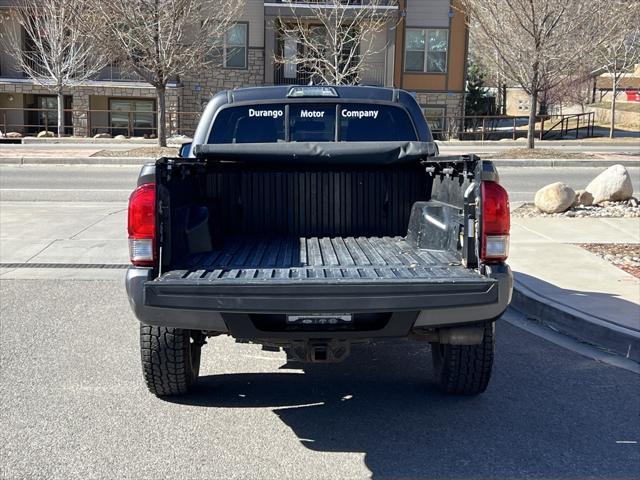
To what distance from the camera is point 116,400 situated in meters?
4.85

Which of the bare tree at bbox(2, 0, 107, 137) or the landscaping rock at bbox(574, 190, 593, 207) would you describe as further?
the bare tree at bbox(2, 0, 107, 137)

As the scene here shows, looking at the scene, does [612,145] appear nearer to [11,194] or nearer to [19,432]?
[11,194]

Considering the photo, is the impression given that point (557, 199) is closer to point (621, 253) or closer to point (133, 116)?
point (621, 253)

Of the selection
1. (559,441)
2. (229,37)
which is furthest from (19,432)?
(229,37)

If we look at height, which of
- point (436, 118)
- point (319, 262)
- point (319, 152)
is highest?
point (436, 118)

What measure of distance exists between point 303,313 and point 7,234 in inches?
317

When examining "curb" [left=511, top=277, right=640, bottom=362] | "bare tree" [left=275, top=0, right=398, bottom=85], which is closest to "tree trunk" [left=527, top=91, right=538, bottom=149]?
"bare tree" [left=275, top=0, right=398, bottom=85]

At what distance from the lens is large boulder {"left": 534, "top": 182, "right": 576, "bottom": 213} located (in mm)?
12453

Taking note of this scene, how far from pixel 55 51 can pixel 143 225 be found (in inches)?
1185

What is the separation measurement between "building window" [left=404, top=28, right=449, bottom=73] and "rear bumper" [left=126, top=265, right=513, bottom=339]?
32.8 m

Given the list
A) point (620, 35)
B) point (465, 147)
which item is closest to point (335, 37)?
point (465, 147)

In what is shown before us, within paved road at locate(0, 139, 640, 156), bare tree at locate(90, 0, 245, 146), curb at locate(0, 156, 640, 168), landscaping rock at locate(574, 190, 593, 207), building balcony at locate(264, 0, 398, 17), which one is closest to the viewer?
landscaping rock at locate(574, 190, 593, 207)

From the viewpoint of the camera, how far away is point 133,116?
3525 cm

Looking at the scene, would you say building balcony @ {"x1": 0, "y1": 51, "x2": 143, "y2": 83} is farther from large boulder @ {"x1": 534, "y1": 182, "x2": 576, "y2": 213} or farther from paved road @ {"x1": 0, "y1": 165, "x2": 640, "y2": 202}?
large boulder @ {"x1": 534, "y1": 182, "x2": 576, "y2": 213}
